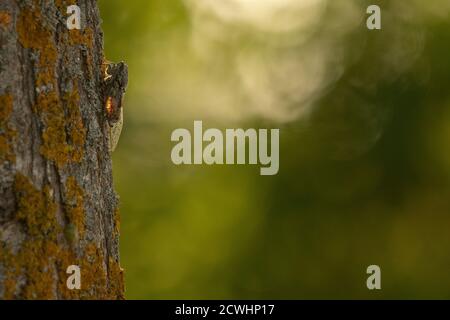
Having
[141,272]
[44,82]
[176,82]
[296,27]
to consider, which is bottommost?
[141,272]

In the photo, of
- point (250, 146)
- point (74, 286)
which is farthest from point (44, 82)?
point (250, 146)

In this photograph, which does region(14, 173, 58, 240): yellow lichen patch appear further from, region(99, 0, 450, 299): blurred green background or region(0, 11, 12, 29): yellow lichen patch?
region(99, 0, 450, 299): blurred green background

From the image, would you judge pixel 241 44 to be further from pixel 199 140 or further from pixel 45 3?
pixel 45 3

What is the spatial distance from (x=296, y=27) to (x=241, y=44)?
0.76 m

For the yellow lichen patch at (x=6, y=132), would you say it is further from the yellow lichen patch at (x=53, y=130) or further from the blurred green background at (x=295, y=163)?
the blurred green background at (x=295, y=163)

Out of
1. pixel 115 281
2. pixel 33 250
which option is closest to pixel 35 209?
→ pixel 33 250

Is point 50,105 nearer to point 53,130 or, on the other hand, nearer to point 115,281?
point 53,130

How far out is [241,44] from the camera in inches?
450

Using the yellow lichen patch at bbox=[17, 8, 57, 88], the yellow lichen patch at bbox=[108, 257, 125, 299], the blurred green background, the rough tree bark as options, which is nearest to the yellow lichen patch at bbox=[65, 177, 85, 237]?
the rough tree bark

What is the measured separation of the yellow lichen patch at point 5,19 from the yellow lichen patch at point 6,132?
0.71 feet

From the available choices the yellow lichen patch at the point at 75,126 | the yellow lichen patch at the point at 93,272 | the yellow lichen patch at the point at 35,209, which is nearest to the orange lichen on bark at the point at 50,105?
the yellow lichen patch at the point at 75,126

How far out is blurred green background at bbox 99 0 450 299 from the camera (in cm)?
920

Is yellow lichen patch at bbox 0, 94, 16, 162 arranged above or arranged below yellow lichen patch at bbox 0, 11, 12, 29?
below
